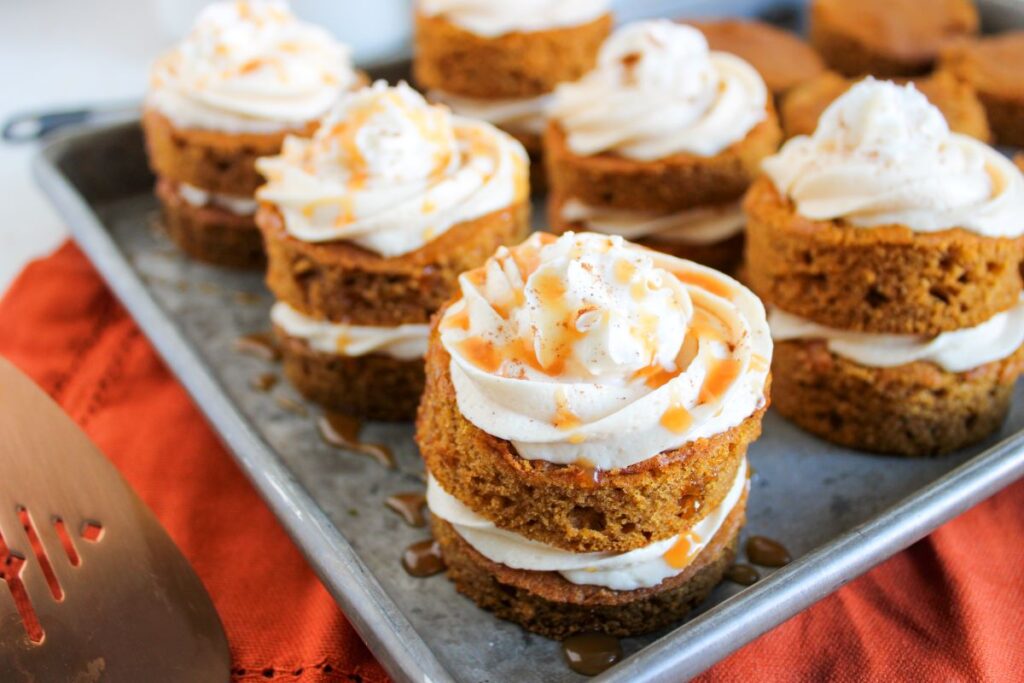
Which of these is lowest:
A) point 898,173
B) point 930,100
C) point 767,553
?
point 767,553

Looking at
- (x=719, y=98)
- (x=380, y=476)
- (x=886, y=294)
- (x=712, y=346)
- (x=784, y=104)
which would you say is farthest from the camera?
(x=784, y=104)

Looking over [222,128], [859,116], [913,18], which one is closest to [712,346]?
[859,116]

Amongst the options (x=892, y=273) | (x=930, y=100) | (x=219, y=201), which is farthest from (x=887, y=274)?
(x=219, y=201)

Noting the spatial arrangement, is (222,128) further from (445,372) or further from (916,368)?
A: (916,368)

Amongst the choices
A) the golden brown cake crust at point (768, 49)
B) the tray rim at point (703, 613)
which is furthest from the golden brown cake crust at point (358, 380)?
the golden brown cake crust at point (768, 49)

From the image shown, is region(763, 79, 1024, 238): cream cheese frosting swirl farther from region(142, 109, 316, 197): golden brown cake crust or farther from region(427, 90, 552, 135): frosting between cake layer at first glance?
region(142, 109, 316, 197): golden brown cake crust

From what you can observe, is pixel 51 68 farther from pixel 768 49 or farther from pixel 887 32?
pixel 887 32

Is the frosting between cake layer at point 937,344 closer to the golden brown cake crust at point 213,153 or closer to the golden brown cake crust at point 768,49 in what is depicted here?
the golden brown cake crust at point 768,49
